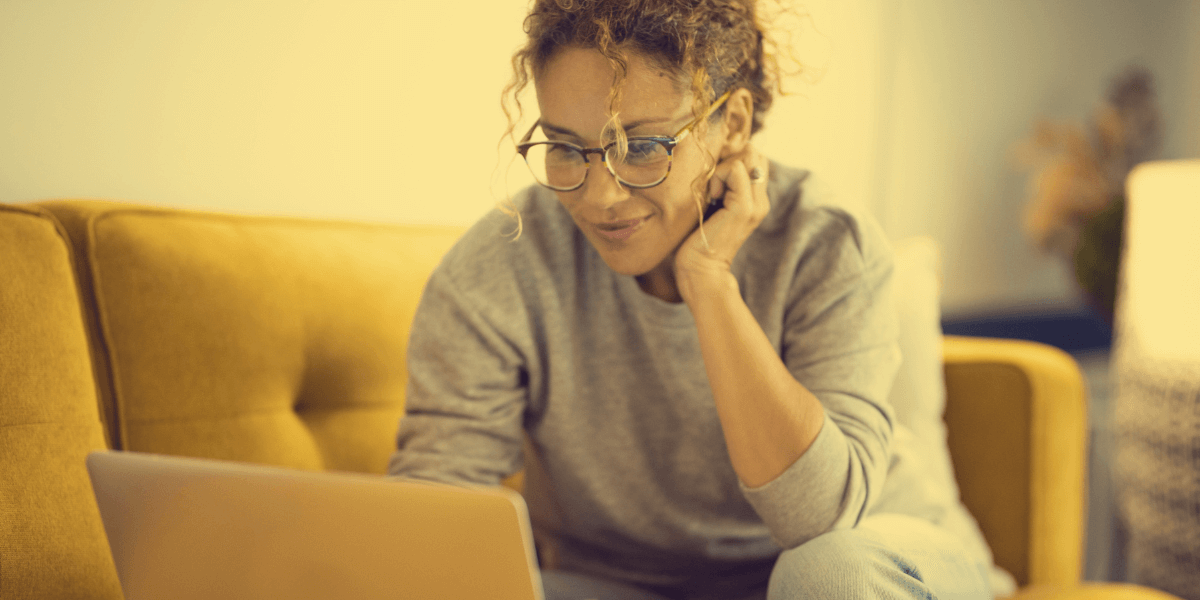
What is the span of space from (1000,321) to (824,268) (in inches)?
70.0

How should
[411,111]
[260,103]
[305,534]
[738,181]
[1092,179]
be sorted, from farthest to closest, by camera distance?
1. [1092,179]
2. [411,111]
3. [260,103]
4. [738,181]
5. [305,534]

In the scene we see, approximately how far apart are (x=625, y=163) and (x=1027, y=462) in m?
0.85

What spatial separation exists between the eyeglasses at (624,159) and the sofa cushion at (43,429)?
49 cm

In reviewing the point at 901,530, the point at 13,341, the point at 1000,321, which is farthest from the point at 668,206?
the point at 1000,321

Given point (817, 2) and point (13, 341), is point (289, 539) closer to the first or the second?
point (13, 341)

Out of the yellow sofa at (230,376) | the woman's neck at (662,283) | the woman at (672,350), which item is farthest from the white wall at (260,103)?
the woman's neck at (662,283)

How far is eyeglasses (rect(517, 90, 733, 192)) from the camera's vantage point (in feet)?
2.53

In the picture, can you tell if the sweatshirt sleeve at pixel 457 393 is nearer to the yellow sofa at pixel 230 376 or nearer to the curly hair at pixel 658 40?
the yellow sofa at pixel 230 376

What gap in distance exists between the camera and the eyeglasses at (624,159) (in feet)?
2.53

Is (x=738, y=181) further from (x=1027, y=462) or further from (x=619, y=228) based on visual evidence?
(x=1027, y=462)

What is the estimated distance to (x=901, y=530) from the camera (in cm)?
80

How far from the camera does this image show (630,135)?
2.53ft

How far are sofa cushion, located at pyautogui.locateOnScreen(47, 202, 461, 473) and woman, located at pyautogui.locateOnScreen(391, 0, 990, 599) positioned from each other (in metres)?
0.15

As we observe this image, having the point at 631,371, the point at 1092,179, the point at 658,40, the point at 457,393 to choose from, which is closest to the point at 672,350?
the point at 631,371
